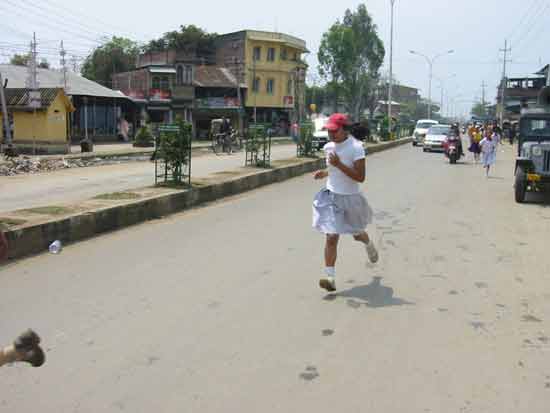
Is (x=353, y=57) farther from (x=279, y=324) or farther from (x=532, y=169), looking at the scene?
(x=279, y=324)

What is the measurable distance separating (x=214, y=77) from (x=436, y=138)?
2619 centimetres

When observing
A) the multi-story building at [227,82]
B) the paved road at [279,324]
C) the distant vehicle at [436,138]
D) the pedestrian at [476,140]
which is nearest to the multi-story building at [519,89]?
the multi-story building at [227,82]

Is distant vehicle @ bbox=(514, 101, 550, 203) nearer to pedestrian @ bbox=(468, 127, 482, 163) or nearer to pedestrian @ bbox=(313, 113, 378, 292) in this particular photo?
pedestrian @ bbox=(313, 113, 378, 292)

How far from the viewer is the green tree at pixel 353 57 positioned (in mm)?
67188

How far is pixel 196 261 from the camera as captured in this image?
24.0 feet

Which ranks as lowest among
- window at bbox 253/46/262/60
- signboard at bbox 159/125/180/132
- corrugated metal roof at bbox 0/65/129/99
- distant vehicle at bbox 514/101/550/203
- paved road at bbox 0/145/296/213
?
paved road at bbox 0/145/296/213

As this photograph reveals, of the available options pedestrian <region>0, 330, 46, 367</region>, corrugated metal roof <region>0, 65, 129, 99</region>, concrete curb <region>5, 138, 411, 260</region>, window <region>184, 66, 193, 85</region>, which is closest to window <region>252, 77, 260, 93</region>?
window <region>184, 66, 193, 85</region>

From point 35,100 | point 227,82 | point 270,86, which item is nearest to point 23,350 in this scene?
point 35,100

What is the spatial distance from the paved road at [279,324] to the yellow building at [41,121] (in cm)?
2156

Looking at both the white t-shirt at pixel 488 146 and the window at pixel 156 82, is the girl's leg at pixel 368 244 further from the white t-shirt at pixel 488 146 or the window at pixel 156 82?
the window at pixel 156 82

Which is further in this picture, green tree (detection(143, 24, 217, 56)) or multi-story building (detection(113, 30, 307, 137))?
green tree (detection(143, 24, 217, 56))

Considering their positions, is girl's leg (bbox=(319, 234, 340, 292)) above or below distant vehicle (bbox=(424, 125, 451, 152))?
below

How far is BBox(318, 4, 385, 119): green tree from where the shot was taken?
67188 mm

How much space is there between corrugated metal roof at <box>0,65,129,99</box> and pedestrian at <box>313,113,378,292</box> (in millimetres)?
35792
